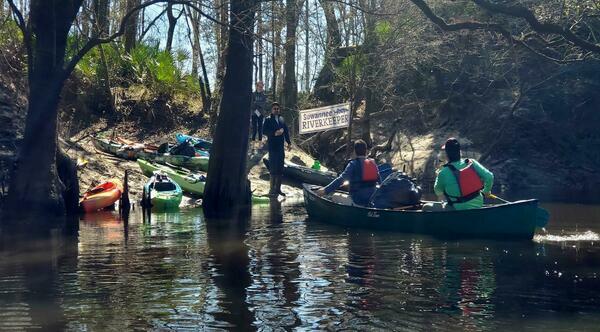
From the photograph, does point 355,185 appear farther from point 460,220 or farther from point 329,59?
point 329,59

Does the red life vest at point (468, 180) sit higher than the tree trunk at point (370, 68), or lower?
lower

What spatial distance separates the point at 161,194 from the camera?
Answer: 19.0 meters

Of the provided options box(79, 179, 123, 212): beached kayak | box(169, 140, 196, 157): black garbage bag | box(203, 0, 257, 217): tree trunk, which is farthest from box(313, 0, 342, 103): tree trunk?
box(79, 179, 123, 212): beached kayak

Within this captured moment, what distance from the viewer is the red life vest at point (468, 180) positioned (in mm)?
12508

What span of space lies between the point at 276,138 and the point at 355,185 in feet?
19.7

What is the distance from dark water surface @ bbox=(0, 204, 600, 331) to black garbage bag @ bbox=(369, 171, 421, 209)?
724mm

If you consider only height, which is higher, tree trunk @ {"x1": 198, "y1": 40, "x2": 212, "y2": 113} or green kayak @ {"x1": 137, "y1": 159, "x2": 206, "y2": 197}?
tree trunk @ {"x1": 198, "y1": 40, "x2": 212, "y2": 113}

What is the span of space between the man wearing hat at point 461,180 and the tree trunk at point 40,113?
718 centimetres

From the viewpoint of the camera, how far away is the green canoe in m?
12.3

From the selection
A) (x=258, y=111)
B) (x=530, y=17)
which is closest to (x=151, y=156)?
(x=258, y=111)

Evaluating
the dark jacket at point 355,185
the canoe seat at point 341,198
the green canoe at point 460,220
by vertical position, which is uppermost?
the dark jacket at point 355,185

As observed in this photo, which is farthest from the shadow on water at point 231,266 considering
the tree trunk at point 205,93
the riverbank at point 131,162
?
the tree trunk at point 205,93

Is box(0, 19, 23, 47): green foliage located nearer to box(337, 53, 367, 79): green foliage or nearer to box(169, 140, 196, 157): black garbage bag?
box(169, 140, 196, 157): black garbage bag

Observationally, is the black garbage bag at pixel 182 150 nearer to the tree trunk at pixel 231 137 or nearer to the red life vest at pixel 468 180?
the tree trunk at pixel 231 137
